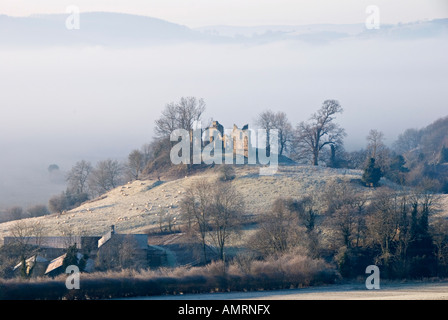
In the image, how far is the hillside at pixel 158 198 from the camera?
169 feet

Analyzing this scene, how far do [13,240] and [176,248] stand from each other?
11059 mm

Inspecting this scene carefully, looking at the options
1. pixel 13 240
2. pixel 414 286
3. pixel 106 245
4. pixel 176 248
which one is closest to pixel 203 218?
pixel 176 248

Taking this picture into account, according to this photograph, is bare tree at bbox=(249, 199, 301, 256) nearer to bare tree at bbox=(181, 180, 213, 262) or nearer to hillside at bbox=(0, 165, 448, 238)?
bare tree at bbox=(181, 180, 213, 262)

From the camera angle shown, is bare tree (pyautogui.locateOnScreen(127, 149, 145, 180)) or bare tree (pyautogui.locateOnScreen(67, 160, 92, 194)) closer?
bare tree (pyautogui.locateOnScreen(127, 149, 145, 180))

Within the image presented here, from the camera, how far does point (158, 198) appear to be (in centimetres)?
5888

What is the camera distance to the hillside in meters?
51.6

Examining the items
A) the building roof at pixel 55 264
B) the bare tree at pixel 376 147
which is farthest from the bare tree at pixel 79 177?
the building roof at pixel 55 264

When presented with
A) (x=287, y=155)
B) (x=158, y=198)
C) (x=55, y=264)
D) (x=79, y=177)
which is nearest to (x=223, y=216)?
(x=55, y=264)

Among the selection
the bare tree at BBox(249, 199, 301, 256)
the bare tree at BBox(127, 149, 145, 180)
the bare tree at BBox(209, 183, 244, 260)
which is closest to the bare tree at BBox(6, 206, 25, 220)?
the bare tree at BBox(127, 149, 145, 180)

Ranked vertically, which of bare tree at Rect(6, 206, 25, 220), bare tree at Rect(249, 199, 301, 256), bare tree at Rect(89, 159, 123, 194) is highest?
bare tree at Rect(89, 159, 123, 194)

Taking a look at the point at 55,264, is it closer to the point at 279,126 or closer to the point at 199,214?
the point at 199,214

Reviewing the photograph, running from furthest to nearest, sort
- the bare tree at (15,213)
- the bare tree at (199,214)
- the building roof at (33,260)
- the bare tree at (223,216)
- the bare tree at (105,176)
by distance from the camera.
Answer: the bare tree at (105,176) → the bare tree at (15,213) → the bare tree at (199,214) → the bare tree at (223,216) → the building roof at (33,260)

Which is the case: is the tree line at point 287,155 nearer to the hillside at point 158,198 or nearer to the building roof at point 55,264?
the hillside at point 158,198

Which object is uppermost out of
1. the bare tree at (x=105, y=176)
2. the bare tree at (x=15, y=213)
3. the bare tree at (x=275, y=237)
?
the bare tree at (x=105, y=176)
